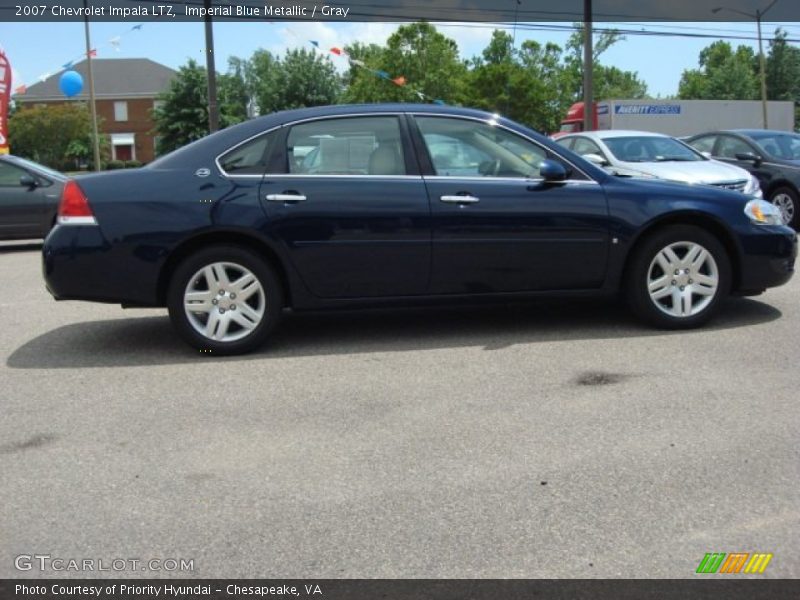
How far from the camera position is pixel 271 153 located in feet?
18.2

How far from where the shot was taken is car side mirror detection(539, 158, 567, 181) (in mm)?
5609

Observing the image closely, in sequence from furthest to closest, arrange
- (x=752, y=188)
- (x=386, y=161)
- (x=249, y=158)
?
(x=752, y=188) → (x=386, y=161) → (x=249, y=158)

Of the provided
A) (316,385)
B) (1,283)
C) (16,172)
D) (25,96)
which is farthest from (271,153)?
(25,96)

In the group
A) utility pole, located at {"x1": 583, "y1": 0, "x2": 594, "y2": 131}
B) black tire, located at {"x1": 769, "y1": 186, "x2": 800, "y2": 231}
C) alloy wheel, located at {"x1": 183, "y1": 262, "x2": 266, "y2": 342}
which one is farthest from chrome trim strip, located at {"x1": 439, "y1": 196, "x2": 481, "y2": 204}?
utility pole, located at {"x1": 583, "y1": 0, "x2": 594, "y2": 131}

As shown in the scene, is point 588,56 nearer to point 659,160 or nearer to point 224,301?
point 659,160

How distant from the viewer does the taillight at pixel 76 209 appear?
5316 mm

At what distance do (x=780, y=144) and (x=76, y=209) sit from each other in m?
10.4

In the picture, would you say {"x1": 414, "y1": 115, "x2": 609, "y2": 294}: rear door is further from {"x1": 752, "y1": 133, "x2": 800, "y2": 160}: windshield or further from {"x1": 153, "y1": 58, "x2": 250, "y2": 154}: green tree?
{"x1": 153, "y1": 58, "x2": 250, "y2": 154}: green tree

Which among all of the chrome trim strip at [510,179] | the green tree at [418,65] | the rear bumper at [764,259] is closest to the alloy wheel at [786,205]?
the rear bumper at [764,259]

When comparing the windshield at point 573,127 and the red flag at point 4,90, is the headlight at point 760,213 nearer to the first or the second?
the red flag at point 4,90

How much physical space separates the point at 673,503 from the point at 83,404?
3.13 metres

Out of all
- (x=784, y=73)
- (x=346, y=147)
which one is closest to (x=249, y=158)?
(x=346, y=147)

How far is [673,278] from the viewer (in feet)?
19.2

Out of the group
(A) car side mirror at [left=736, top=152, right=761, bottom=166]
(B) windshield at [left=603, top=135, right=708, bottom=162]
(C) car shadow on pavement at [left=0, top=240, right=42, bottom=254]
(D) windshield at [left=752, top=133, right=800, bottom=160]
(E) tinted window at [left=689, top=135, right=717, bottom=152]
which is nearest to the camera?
(B) windshield at [left=603, top=135, right=708, bottom=162]
